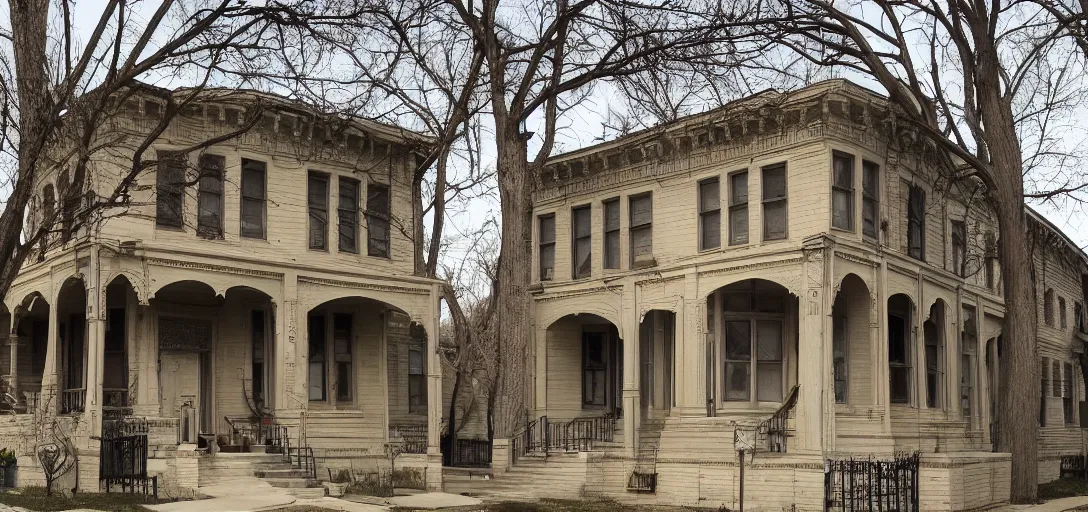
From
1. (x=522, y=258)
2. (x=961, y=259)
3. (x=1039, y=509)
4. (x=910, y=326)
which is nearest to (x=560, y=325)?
(x=522, y=258)

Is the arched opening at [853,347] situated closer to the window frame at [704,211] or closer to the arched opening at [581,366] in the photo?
the window frame at [704,211]

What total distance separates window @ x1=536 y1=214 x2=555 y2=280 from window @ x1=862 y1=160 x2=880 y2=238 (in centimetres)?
904

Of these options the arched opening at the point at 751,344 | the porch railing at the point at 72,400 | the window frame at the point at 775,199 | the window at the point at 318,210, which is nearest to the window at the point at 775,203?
the window frame at the point at 775,199

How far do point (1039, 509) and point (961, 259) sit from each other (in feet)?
34.0

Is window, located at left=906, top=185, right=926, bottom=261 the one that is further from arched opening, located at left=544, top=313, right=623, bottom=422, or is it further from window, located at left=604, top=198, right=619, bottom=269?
arched opening, located at left=544, top=313, right=623, bottom=422

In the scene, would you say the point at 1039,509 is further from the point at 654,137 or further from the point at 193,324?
the point at 193,324

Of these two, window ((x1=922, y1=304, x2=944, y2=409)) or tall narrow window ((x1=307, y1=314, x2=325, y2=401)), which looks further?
tall narrow window ((x1=307, y1=314, x2=325, y2=401))

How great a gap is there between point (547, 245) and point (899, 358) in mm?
9867

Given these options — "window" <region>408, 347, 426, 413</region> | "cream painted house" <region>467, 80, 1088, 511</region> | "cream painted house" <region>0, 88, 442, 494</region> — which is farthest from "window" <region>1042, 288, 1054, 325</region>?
"cream painted house" <region>0, 88, 442, 494</region>

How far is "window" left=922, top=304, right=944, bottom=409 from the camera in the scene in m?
28.3

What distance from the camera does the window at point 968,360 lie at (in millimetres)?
31359

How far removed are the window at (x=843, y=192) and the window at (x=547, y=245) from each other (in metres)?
8.90

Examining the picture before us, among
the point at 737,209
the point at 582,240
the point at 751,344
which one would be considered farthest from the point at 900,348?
the point at 582,240

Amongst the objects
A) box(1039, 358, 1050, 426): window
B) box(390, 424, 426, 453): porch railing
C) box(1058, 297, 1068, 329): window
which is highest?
box(1058, 297, 1068, 329): window
